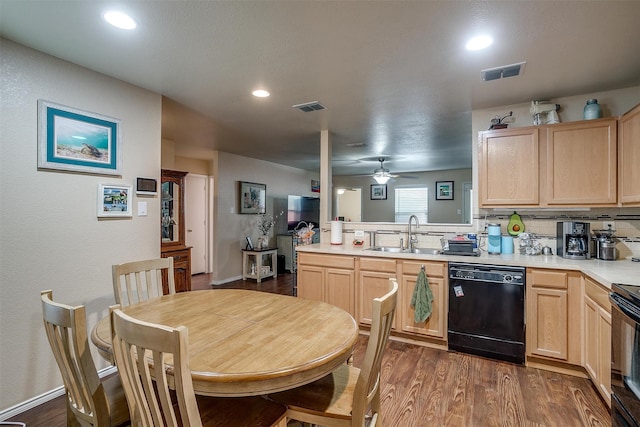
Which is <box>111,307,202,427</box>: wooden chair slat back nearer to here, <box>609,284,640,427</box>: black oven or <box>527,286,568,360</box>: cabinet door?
Answer: <box>609,284,640,427</box>: black oven

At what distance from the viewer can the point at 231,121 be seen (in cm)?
374

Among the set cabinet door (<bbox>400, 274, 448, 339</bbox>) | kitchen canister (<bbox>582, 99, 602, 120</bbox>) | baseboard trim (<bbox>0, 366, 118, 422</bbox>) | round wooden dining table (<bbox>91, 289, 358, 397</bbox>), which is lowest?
baseboard trim (<bbox>0, 366, 118, 422</bbox>)

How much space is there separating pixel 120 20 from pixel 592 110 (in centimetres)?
355

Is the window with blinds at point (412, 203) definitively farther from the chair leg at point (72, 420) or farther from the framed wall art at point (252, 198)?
the chair leg at point (72, 420)

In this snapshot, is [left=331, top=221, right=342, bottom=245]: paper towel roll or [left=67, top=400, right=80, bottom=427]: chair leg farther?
[left=331, top=221, right=342, bottom=245]: paper towel roll

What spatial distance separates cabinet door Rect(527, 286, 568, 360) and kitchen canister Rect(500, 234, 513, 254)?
58cm

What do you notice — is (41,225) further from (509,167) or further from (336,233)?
(509,167)

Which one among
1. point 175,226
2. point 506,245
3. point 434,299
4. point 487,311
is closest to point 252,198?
point 175,226

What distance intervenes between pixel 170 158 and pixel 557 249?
498cm

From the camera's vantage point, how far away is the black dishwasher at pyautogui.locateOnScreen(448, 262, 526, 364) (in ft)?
8.61

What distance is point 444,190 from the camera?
7.97m

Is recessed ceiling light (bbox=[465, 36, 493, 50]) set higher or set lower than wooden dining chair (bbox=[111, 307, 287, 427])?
higher

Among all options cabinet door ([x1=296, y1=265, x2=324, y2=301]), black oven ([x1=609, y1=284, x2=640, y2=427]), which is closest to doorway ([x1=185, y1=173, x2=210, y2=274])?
cabinet door ([x1=296, y1=265, x2=324, y2=301])

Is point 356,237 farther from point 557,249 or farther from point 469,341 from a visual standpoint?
point 557,249
